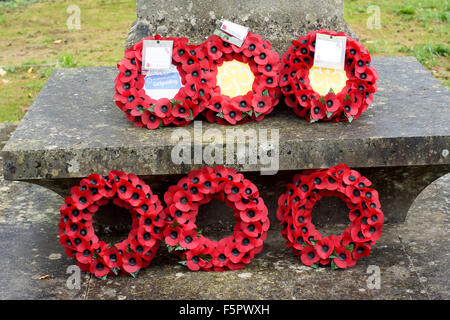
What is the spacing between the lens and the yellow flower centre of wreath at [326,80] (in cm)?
338

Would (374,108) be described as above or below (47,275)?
above

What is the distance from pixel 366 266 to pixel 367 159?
0.52 metres

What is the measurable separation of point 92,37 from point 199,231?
5.49 m

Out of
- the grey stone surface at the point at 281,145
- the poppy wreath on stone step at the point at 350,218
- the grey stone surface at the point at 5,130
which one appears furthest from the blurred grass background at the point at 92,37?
the poppy wreath on stone step at the point at 350,218

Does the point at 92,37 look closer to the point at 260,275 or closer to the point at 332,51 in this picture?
the point at 332,51

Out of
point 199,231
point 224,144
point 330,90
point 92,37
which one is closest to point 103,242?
point 199,231

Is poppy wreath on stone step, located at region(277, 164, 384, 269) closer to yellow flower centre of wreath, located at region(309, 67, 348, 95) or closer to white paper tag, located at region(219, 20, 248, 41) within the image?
yellow flower centre of wreath, located at region(309, 67, 348, 95)

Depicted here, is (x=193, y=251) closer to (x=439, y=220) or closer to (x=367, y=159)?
(x=367, y=159)

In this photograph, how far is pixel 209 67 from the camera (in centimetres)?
336

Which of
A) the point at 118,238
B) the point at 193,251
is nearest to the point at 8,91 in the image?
the point at 118,238

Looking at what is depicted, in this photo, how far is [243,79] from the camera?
339 cm

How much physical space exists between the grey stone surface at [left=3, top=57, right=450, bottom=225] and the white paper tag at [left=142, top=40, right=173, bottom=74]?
33 centimetres

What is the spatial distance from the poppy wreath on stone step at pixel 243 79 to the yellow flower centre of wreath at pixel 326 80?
0.63 feet
